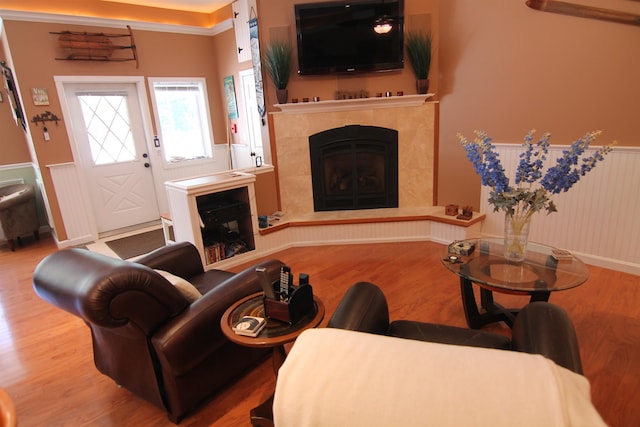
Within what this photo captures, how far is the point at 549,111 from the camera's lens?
3.33m

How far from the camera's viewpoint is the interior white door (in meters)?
4.80

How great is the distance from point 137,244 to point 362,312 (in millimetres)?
3961

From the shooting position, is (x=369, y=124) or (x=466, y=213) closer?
(x=466, y=213)

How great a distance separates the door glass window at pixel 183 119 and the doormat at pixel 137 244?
4.00 ft

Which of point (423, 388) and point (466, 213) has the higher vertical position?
point (423, 388)

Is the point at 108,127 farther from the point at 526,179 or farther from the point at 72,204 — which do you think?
the point at 526,179

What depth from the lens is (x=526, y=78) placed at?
3416 mm

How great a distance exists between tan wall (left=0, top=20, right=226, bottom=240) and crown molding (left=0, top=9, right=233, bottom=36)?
0.05 m

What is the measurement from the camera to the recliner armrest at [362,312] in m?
1.53

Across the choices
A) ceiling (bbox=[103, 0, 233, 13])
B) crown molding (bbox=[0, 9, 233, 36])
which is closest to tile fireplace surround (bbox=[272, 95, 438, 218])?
crown molding (bbox=[0, 9, 233, 36])

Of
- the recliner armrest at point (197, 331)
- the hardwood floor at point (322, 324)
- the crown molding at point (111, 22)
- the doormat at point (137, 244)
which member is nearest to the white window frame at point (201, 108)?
the crown molding at point (111, 22)

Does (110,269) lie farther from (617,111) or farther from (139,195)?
(139,195)

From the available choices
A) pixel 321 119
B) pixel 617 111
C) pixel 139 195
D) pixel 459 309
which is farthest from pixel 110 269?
pixel 139 195

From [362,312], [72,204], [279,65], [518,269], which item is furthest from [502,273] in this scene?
[72,204]
